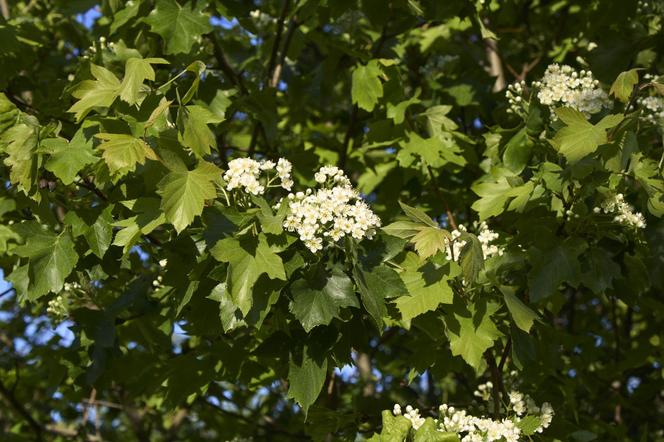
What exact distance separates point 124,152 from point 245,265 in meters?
0.52

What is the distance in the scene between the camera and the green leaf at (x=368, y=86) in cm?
413

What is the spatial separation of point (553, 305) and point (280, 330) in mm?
1142

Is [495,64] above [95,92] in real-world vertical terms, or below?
below

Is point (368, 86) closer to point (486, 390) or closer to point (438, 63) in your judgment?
point (438, 63)

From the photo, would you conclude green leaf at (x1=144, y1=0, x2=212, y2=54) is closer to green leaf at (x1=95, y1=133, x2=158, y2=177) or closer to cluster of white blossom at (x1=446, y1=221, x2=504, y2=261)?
green leaf at (x1=95, y1=133, x2=158, y2=177)

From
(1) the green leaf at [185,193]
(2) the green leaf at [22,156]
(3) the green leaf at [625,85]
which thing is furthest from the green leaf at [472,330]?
(2) the green leaf at [22,156]

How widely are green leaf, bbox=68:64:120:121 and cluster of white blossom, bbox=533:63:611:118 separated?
1665mm

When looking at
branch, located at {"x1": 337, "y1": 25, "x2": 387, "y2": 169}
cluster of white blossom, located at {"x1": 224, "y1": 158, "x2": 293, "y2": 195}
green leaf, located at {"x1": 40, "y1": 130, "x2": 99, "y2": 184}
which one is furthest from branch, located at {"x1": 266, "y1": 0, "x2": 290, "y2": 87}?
cluster of white blossom, located at {"x1": 224, "y1": 158, "x2": 293, "y2": 195}

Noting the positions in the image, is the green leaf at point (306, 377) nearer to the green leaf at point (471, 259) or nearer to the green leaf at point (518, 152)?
the green leaf at point (471, 259)

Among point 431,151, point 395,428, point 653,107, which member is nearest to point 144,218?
point 395,428

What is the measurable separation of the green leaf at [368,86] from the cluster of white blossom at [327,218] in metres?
1.51

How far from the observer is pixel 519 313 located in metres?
2.95

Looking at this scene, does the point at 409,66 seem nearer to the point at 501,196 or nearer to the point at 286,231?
the point at 501,196

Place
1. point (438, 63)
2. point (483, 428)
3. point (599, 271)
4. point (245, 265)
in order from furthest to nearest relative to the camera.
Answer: point (438, 63) → point (599, 271) → point (483, 428) → point (245, 265)
